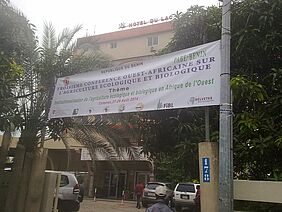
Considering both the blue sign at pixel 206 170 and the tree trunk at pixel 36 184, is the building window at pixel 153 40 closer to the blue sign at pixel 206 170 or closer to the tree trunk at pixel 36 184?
the tree trunk at pixel 36 184

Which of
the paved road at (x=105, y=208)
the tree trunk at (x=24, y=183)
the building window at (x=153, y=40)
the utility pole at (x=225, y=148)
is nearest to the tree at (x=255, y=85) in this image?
the utility pole at (x=225, y=148)

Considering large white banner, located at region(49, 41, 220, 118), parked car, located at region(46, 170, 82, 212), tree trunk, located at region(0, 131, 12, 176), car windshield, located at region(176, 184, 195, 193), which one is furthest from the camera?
car windshield, located at region(176, 184, 195, 193)

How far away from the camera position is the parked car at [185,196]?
777 inches

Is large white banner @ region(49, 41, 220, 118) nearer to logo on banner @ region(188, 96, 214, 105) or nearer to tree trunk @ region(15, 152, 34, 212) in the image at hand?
logo on banner @ region(188, 96, 214, 105)

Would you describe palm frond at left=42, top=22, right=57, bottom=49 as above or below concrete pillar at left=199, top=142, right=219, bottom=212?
above

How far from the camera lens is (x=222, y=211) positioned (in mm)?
6004

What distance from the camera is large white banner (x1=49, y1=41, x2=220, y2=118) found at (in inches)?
281

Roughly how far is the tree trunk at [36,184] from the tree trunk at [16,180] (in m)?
0.31

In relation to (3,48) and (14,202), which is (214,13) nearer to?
(3,48)

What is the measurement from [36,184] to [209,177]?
5508mm

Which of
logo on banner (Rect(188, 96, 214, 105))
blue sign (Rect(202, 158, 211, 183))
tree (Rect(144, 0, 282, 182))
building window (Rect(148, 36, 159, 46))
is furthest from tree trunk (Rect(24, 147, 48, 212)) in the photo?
building window (Rect(148, 36, 159, 46))

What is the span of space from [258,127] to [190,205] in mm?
13018

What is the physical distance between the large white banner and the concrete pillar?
78 cm

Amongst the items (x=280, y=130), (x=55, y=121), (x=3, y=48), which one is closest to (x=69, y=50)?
(x=55, y=121)
